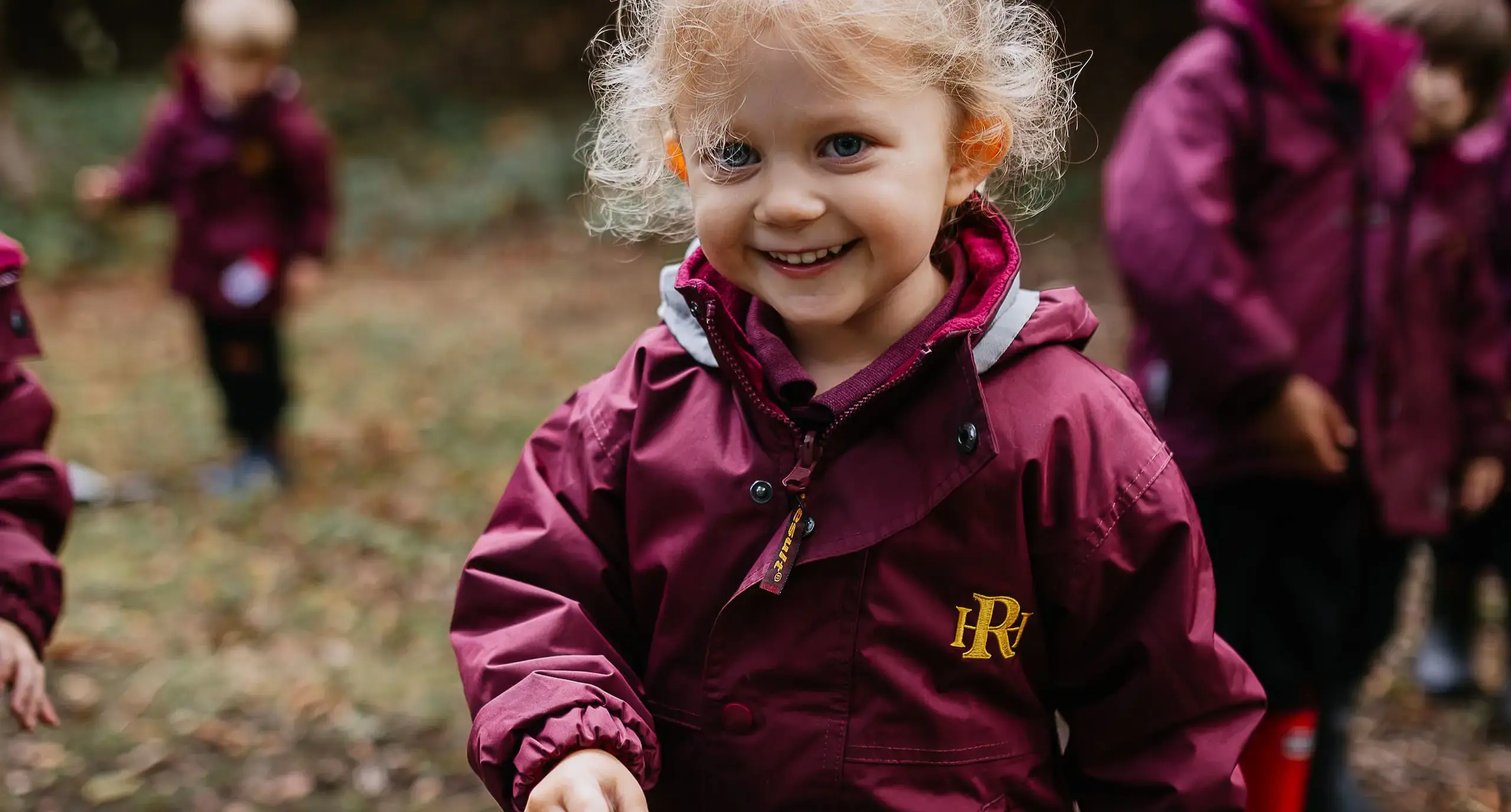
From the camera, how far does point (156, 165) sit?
19.1 feet

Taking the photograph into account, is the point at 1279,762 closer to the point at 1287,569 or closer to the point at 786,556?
the point at 1287,569

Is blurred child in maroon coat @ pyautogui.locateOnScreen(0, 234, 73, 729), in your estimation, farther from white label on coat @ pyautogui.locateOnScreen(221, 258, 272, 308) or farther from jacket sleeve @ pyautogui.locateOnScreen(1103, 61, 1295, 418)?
white label on coat @ pyautogui.locateOnScreen(221, 258, 272, 308)

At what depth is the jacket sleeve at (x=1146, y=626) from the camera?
1.82 meters

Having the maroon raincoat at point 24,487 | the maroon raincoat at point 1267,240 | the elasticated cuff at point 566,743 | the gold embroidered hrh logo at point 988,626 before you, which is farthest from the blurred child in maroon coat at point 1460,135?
the maroon raincoat at point 24,487

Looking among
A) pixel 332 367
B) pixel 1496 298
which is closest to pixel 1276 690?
pixel 1496 298

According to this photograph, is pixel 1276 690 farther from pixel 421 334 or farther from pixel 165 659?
pixel 421 334

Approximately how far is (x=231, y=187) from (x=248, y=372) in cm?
70

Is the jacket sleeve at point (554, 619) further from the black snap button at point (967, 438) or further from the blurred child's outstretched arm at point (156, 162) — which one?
the blurred child's outstretched arm at point (156, 162)

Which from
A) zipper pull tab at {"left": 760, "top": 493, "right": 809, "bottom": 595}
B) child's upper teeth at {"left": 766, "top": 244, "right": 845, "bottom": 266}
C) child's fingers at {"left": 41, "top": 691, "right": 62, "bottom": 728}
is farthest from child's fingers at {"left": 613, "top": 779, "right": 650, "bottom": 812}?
child's fingers at {"left": 41, "top": 691, "right": 62, "bottom": 728}

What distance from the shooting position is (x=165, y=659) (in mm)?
4297

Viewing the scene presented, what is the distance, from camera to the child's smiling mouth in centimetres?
181

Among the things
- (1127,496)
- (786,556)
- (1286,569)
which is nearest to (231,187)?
(1286,569)

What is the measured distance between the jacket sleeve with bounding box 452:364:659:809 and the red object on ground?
57.8 inches

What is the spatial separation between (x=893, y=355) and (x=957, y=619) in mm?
328
